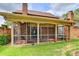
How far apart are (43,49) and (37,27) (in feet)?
1.79

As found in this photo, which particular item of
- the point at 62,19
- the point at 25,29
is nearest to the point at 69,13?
the point at 62,19

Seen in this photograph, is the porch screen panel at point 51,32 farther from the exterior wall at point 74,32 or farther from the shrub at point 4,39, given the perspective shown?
the shrub at point 4,39

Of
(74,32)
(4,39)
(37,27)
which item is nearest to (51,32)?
(37,27)

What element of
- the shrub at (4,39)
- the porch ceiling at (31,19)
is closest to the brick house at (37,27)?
the porch ceiling at (31,19)

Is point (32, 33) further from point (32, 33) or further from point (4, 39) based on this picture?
point (4, 39)

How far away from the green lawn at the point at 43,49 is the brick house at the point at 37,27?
124 mm

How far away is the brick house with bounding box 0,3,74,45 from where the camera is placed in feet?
19.3

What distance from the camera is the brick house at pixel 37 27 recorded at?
232 inches

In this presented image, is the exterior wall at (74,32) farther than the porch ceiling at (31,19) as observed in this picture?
Yes

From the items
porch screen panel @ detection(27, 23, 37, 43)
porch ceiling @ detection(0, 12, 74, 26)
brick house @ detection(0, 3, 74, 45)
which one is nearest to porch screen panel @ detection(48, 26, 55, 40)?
brick house @ detection(0, 3, 74, 45)

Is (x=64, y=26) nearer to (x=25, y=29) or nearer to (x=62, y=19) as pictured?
(x=62, y=19)

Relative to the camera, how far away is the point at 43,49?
5.91 meters

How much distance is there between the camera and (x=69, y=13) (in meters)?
5.92

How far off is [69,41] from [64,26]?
1.25 feet
